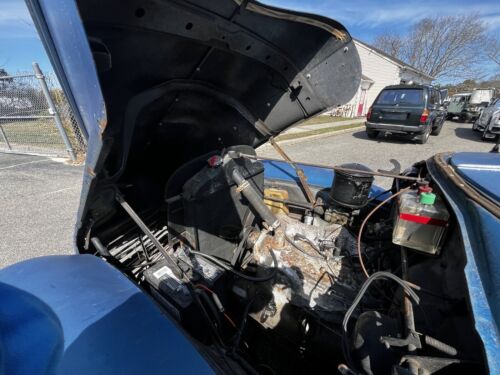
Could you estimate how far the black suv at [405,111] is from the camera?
28.6 feet

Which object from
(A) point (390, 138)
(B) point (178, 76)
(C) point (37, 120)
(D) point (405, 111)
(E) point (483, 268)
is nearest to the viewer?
(E) point (483, 268)

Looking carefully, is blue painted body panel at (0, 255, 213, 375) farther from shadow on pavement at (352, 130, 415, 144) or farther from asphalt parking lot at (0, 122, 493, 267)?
shadow on pavement at (352, 130, 415, 144)

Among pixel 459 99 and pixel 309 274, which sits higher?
pixel 459 99

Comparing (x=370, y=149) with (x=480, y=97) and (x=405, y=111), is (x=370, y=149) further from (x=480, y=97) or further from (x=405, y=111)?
(x=480, y=97)

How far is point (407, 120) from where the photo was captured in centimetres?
890

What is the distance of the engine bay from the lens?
1.05 metres

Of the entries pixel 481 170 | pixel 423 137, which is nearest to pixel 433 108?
pixel 423 137

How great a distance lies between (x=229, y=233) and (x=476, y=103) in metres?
24.3

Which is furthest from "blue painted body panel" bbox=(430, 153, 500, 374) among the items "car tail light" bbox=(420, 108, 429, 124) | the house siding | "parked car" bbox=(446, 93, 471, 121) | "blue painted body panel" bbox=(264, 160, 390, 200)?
the house siding

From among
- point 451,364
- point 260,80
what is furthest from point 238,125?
point 451,364

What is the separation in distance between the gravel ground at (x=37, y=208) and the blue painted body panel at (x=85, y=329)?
2.39 meters

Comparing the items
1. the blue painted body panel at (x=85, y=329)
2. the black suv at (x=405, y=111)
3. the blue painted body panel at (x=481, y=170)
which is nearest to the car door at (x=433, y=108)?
the black suv at (x=405, y=111)

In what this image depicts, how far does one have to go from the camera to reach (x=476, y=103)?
18.0 metres

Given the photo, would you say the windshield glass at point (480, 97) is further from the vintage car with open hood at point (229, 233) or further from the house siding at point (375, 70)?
the vintage car with open hood at point (229, 233)
